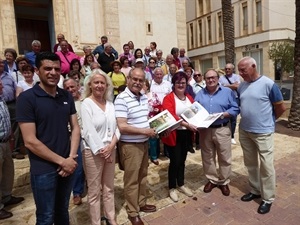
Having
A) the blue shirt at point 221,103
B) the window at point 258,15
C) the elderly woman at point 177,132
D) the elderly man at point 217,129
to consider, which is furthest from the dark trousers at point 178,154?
the window at point 258,15

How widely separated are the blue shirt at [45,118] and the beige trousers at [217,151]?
93.4 inches

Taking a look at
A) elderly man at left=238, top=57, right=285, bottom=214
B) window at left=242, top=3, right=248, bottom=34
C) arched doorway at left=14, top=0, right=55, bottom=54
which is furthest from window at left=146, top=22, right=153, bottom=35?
window at left=242, top=3, right=248, bottom=34

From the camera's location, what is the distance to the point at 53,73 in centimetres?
233

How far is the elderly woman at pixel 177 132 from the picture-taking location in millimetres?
3789

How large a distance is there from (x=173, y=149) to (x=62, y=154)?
6.17 ft

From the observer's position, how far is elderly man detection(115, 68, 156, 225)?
3127mm

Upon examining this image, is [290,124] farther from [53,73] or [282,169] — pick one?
[53,73]

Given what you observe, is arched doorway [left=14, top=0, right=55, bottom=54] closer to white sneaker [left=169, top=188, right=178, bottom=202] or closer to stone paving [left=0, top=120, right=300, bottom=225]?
stone paving [left=0, top=120, right=300, bottom=225]

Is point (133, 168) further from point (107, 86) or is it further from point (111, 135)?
point (107, 86)

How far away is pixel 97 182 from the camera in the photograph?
298 cm

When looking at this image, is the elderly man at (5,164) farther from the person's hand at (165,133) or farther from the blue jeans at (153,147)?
the blue jeans at (153,147)

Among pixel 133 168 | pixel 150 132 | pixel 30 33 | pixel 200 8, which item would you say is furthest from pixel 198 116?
pixel 200 8

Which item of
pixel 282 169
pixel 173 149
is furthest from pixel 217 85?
pixel 282 169

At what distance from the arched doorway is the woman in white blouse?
41.7 feet
